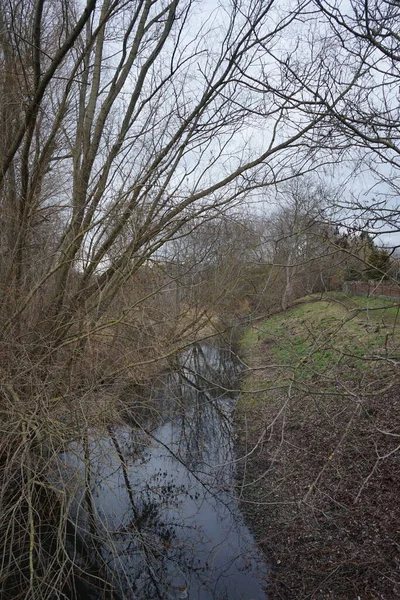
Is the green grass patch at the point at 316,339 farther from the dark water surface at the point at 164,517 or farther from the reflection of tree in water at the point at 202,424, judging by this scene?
the dark water surface at the point at 164,517

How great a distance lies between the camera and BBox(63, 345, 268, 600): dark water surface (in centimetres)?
492

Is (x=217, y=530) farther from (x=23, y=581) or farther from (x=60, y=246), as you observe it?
(x=60, y=246)

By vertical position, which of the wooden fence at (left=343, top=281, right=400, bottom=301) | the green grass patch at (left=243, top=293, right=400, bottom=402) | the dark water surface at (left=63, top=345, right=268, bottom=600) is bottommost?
the dark water surface at (left=63, top=345, right=268, bottom=600)

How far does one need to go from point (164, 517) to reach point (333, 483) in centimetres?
249

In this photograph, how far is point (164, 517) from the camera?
249 inches

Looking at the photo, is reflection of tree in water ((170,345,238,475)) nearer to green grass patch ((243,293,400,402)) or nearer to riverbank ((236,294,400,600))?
riverbank ((236,294,400,600))

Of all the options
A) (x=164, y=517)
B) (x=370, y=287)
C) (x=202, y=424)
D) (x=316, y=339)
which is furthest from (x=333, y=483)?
(x=202, y=424)

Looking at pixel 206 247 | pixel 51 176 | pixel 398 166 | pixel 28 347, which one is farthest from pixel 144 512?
pixel 51 176

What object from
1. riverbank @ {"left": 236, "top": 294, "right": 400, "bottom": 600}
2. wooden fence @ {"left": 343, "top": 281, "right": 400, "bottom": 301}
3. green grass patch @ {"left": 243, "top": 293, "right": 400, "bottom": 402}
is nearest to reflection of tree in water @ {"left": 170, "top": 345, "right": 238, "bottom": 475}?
riverbank @ {"left": 236, "top": 294, "right": 400, "bottom": 600}

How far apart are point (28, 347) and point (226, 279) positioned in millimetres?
4278

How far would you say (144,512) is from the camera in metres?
6.32

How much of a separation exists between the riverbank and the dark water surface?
1.36 ft

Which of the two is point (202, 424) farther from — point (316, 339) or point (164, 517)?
point (316, 339)

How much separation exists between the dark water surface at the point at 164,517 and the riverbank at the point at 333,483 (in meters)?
0.41
